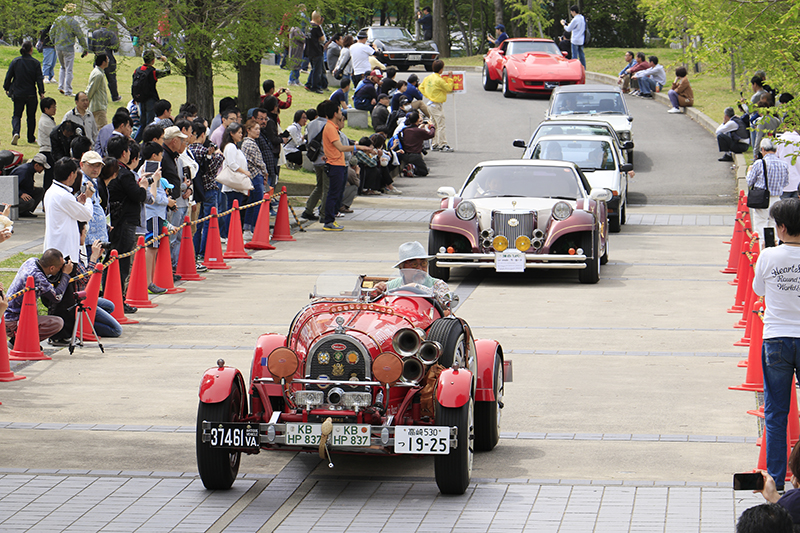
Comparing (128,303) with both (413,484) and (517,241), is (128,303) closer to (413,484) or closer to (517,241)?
(517,241)

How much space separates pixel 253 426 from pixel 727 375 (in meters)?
4.74

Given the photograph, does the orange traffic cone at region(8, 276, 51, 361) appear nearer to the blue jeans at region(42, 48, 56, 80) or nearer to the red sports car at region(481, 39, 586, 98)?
the blue jeans at region(42, 48, 56, 80)

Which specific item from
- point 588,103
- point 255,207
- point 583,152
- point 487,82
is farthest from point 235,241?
Answer: point 487,82

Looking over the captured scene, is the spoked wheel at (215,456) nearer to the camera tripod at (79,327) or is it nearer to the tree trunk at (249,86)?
the camera tripod at (79,327)

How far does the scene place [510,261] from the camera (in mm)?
14062

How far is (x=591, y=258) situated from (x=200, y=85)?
9927 mm

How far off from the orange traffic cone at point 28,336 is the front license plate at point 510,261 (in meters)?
5.94

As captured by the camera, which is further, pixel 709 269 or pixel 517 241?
pixel 709 269

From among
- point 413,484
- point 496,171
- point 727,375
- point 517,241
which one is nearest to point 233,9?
point 496,171

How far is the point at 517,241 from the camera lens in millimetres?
14180

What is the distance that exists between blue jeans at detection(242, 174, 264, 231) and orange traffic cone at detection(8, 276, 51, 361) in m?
7.53

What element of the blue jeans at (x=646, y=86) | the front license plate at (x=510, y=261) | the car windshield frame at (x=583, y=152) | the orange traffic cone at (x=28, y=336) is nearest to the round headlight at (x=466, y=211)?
the front license plate at (x=510, y=261)

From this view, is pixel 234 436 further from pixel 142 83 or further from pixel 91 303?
pixel 142 83

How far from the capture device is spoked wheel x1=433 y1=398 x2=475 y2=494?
259 inches
